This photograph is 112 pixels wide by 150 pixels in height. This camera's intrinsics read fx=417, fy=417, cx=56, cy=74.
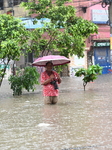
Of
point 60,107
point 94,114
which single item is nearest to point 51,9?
point 60,107

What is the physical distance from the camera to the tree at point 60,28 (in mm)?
17547

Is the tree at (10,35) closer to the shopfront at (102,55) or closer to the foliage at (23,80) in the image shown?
the foliage at (23,80)

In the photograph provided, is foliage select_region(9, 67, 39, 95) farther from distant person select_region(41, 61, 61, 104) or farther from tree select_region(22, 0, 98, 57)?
distant person select_region(41, 61, 61, 104)

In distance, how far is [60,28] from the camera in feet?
60.5

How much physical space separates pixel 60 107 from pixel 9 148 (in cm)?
539

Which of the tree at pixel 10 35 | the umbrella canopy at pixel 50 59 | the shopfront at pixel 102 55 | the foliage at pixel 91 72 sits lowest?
the shopfront at pixel 102 55

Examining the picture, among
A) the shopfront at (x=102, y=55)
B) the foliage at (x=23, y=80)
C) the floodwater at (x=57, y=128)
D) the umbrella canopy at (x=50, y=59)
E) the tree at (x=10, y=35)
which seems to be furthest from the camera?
the shopfront at (x=102, y=55)

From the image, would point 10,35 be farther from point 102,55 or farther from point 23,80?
point 102,55

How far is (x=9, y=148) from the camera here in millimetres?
6379

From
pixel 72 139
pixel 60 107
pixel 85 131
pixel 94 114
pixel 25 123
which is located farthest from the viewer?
pixel 60 107

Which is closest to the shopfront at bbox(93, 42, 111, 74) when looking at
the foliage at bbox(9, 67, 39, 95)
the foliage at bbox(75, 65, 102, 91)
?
the foliage at bbox(75, 65, 102, 91)

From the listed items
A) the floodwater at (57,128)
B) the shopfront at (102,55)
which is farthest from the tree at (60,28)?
the shopfront at (102,55)

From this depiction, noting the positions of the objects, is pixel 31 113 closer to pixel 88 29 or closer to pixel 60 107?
pixel 60 107

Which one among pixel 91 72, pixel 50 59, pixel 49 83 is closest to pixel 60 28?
pixel 91 72
